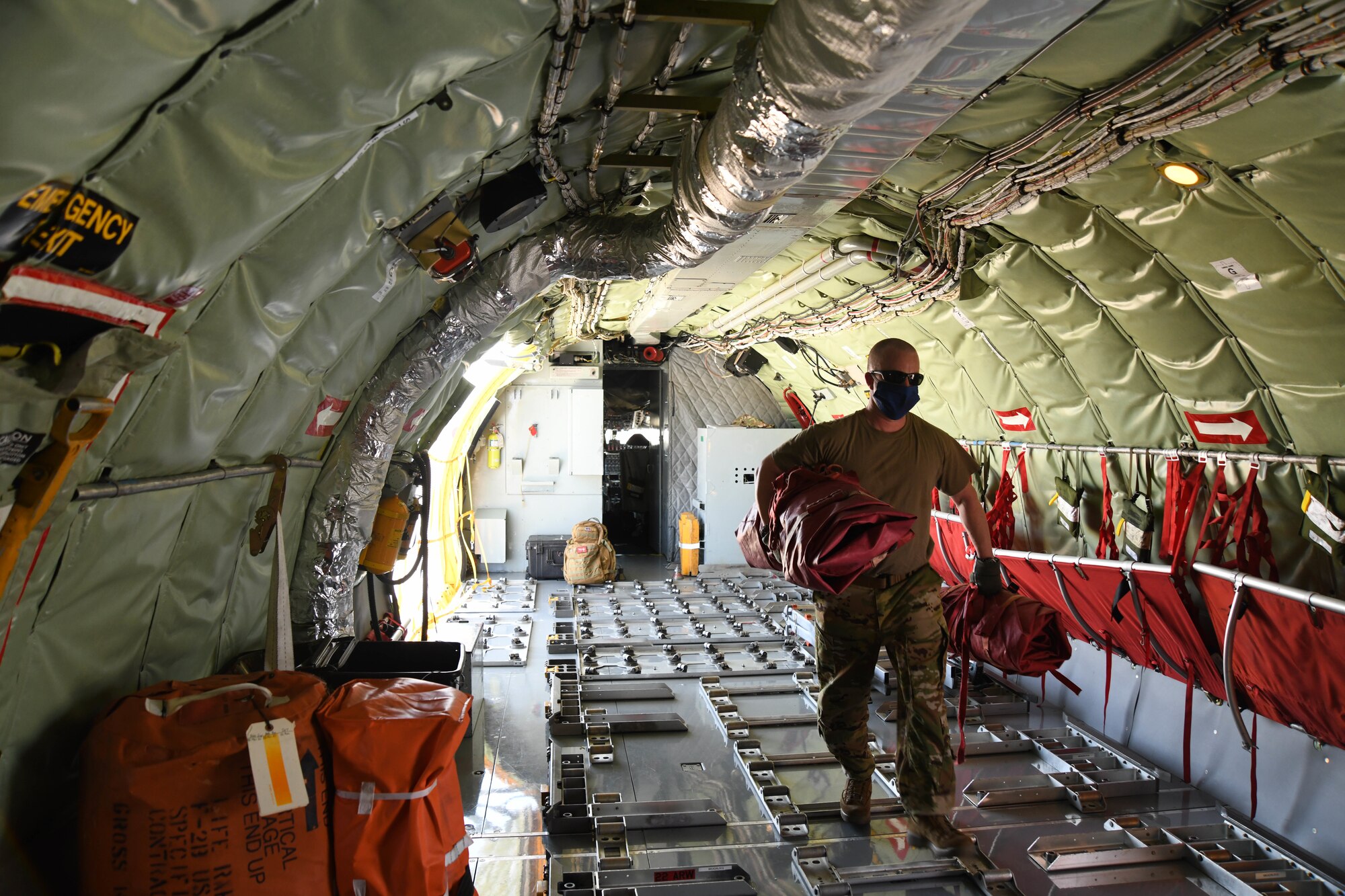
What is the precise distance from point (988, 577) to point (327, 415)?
10.2ft

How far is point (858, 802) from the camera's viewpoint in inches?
141

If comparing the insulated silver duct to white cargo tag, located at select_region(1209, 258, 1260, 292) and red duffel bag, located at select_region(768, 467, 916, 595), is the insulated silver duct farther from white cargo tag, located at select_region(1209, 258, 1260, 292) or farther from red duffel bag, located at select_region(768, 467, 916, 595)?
white cargo tag, located at select_region(1209, 258, 1260, 292)

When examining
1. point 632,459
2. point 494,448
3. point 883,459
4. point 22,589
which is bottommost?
point 22,589

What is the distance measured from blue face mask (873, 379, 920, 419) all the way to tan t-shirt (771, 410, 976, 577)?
94mm

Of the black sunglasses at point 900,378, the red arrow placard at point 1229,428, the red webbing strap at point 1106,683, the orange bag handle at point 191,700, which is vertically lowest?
the red webbing strap at point 1106,683

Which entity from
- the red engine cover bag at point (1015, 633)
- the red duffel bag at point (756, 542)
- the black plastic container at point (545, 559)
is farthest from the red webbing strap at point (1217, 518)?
the black plastic container at point (545, 559)

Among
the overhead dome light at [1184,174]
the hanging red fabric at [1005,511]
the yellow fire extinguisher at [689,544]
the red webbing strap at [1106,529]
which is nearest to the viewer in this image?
the overhead dome light at [1184,174]

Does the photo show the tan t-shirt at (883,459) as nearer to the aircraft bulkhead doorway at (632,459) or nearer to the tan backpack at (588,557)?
the tan backpack at (588,557)

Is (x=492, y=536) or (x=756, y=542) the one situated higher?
(x=756, y=542)

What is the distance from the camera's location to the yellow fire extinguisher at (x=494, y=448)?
9.63m

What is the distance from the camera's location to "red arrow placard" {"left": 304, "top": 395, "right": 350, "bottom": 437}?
11.2 ft

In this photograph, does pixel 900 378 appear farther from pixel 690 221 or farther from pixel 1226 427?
pixel 1226 427

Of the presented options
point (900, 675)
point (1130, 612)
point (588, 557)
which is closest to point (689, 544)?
point (588, 557)

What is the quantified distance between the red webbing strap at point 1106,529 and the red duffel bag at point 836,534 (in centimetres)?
204
